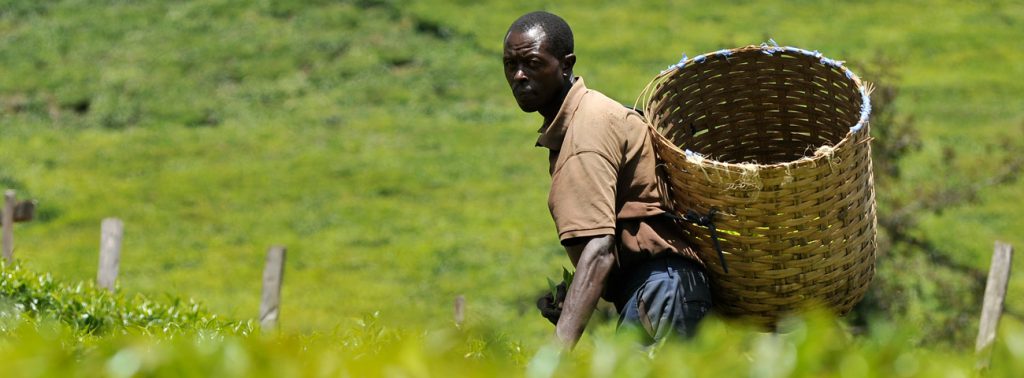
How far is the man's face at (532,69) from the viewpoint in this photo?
5219 millimetres

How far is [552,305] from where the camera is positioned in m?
5.54

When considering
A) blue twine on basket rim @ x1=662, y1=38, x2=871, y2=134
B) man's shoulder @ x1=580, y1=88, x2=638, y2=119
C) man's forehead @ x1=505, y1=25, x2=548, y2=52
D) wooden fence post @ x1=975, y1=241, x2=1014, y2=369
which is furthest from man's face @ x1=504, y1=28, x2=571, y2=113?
wooden fence post @ x1=975, y1=241, x2=1014, y2=369

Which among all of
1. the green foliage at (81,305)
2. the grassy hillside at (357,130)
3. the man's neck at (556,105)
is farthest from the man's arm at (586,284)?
the grassy hillside at (357,130)

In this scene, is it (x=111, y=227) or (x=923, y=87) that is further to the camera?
(x=923, y=87)

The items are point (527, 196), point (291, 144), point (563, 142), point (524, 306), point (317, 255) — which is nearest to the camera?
point (563, 142)

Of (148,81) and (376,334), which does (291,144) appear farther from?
(376,334)

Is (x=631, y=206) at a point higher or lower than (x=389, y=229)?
higher

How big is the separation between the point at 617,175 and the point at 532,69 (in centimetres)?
52

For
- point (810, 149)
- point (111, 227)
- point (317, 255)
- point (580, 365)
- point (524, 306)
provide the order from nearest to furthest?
point (580, 365) < point (810, 149) < point (111, 227) < point (524, 306) < point (317, 255)

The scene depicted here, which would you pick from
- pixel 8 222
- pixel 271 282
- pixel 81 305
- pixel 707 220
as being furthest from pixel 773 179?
pixel 8 222

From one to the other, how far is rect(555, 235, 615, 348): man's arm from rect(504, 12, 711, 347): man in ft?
0.16

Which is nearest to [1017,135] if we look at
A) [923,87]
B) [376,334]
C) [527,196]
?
[923,87]

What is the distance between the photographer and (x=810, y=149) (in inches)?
237

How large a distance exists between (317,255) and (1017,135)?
14004mm
